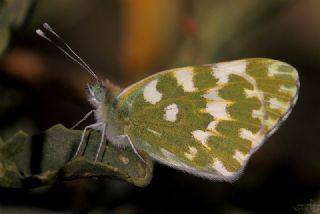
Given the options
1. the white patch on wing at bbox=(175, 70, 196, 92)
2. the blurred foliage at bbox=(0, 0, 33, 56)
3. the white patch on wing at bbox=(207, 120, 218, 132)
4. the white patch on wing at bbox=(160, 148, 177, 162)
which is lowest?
the white patch on wing at bbox=(207, 120, 218, 132)

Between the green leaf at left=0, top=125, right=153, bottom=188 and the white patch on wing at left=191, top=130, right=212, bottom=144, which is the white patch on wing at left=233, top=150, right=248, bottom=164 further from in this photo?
the green leaf at left=0, top=125, right=153, bottom=188

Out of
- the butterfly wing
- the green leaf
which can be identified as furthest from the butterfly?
the green leaf

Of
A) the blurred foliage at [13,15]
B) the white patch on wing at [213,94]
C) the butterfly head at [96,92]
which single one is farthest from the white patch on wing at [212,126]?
the blurred foliage at [13,15]

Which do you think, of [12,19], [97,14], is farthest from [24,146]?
[97,14]

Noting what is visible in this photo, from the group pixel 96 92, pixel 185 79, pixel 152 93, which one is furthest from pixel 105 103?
pixel 185 79

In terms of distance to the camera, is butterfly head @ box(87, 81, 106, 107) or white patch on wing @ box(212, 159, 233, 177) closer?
white patch on wing @ box(212, 159, 233, 177)

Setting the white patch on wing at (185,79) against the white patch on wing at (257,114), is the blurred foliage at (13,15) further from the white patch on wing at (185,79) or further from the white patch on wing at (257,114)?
the white patch on wing at (257,114)

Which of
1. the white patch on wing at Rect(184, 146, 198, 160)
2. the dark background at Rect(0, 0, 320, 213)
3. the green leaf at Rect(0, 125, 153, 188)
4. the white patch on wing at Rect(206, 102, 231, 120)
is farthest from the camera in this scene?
the white patch on wing at Rect(206, 102, 231, 120)

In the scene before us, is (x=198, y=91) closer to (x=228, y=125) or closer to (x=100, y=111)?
(x=228, y=125)
